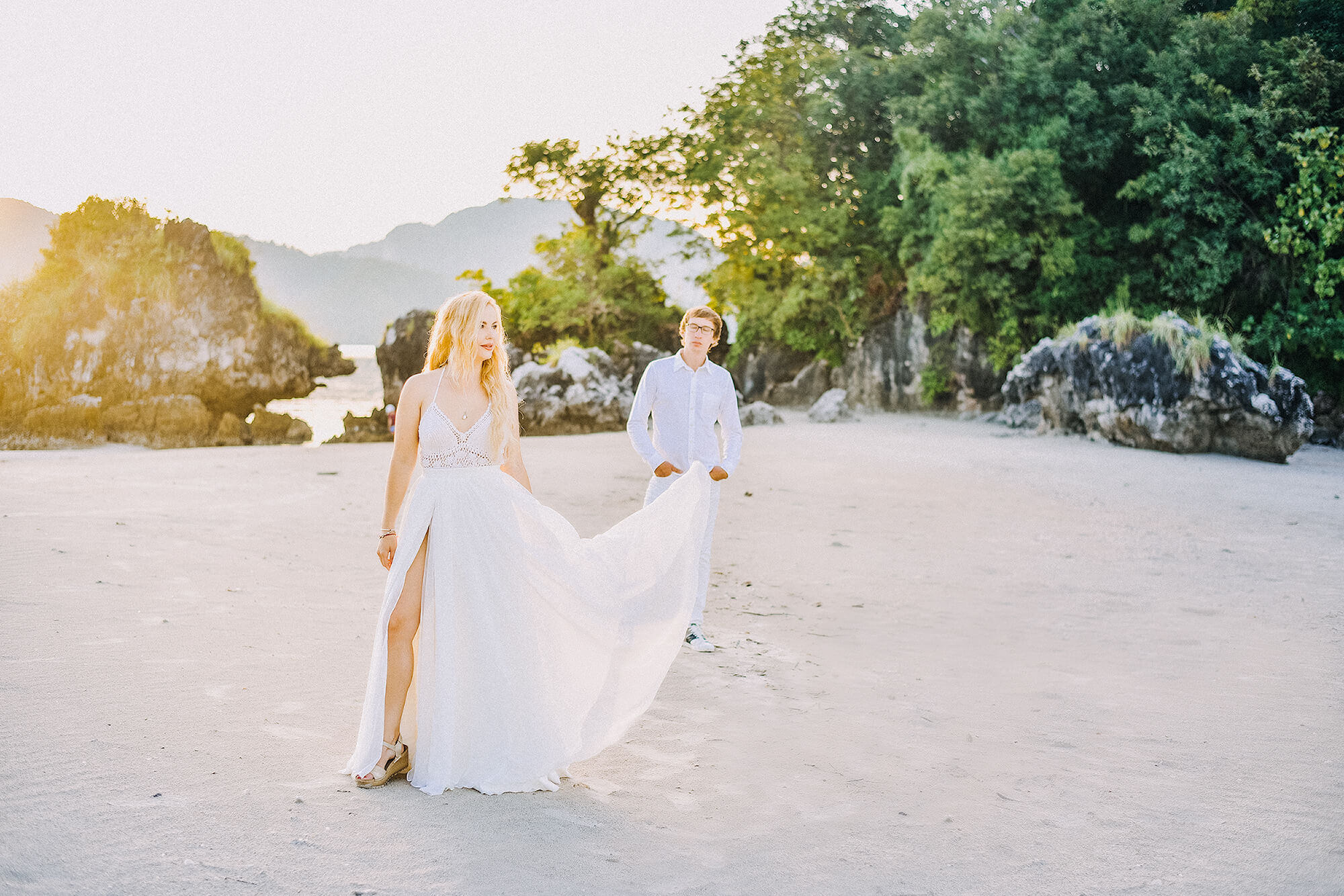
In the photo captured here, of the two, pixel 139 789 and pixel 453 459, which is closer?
pixel 139 789

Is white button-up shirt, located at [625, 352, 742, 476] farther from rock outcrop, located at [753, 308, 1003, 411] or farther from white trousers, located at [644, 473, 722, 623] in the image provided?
rock outcrop, located at [753, 308, 1003, 411]

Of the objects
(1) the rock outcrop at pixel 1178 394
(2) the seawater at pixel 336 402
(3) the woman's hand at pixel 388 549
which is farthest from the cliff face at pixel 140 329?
(3) the woman's hand at pixel 388 549

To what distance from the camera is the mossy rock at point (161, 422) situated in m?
23.8

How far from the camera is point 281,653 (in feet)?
16.2

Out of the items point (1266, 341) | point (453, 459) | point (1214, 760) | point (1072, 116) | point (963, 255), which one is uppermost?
point (1072, 116)

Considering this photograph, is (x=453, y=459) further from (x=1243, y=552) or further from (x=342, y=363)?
(x=342, y=363)

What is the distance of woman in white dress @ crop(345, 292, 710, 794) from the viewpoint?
346 cm

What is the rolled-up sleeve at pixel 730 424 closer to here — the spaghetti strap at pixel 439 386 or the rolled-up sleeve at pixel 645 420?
the rolled-up sleeve at pixel 645 420

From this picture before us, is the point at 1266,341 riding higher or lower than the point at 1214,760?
higher

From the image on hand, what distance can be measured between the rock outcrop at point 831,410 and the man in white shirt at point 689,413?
51.8 ft

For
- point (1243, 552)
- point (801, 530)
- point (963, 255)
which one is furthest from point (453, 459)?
point (963, 255)

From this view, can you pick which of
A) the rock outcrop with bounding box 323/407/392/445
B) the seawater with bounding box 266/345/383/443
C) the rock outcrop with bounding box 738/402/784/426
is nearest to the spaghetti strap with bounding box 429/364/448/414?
the rock outcrop with bounding box 738/402/784/426

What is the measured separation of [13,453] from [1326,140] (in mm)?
23282

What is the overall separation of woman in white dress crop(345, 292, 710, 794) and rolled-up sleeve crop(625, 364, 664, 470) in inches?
69.9
